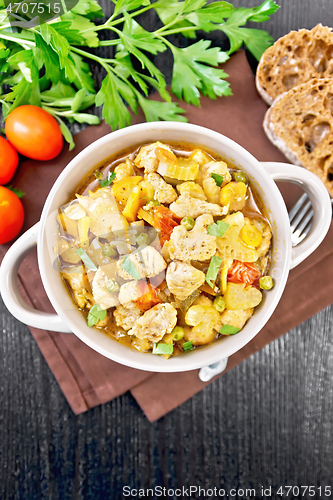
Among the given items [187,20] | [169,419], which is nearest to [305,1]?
[187,20]

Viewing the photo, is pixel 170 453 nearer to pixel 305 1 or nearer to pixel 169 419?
pixel 169 419

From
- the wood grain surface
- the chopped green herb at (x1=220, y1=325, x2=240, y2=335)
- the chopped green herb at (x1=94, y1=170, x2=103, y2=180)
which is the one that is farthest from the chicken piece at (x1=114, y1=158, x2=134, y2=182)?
the wood grain surface

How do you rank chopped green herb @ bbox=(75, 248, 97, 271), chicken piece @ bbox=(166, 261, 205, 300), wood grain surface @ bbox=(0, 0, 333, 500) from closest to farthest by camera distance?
chicken piece @ bbox=(166, 261, 205, 300)
chopped green herb @ bbox=(75, 248, 97, 271)
wood grain surface @ bbox=(0, 0, 333, 500)

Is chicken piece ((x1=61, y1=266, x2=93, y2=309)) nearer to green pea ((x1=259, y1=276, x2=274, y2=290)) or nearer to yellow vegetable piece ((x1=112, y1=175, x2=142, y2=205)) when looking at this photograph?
yellow vegetable piece ((x1=112, y1=175, x2=142, y2=205))

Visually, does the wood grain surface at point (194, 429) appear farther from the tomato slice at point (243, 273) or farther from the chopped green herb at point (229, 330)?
the tomato slice at point (243, 273)

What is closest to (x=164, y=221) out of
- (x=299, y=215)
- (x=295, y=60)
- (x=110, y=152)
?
(x=110, y=152)

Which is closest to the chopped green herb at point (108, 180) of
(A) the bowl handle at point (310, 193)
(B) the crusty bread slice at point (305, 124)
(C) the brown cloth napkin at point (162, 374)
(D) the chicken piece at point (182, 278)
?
(C) the brown cloth napkin at point (162, 374)

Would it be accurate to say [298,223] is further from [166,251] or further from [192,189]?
[166,251]
